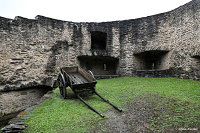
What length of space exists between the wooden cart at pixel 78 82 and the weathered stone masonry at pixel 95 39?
240 centimetres

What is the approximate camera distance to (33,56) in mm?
6438

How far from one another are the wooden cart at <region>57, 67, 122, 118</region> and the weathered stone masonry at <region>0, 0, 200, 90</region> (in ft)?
7.89

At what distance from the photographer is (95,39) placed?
9984 mm

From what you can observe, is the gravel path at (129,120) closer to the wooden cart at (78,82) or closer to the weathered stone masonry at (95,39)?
the wooden cart at (78,82)

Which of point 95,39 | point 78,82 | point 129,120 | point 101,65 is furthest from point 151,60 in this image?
point 129,120

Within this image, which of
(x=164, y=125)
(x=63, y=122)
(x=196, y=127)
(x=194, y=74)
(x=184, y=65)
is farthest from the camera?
(x=184, y=65)

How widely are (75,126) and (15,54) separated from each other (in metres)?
5.49

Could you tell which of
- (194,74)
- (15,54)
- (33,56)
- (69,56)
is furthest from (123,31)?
(15,54)

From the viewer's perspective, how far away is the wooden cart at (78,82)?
141 inches

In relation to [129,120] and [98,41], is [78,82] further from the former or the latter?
[98,41]

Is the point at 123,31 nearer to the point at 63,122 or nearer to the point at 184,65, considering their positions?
the point at 184,65

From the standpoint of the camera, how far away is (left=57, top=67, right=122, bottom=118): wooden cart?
3581 millimetres

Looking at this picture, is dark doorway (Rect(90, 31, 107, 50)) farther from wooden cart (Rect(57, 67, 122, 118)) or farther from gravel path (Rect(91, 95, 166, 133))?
gravel path (Rect(91, 95, 166, 133))

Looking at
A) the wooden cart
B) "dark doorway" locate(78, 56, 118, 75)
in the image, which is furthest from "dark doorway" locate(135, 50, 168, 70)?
the wooden cart
